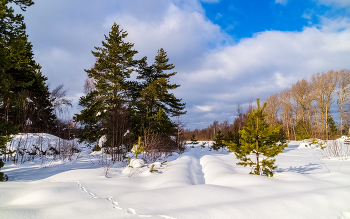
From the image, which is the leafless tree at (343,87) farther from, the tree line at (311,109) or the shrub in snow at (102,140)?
the shrub in snow at (102,140)

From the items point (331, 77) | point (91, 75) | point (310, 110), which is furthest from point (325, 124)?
point (91, 75)

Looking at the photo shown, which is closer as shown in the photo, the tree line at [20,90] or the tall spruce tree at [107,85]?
the tree line at [20,90]

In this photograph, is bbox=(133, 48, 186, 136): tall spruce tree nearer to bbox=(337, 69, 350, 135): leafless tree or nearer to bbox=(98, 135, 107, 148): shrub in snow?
bbox=(98, 135, 107, 148): shrub in snow

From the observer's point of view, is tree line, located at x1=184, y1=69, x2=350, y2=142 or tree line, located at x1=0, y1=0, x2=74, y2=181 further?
tree line, located at x1=184, y1=69, x2=350, y2=142

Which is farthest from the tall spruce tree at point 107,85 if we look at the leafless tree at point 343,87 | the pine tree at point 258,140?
the leafless tree at point 343,87

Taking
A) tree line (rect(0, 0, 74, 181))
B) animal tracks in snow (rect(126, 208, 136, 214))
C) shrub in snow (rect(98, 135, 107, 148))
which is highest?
tree line (rect(0, 0, 74, 181))

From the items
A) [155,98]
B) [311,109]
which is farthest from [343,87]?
[155,98]

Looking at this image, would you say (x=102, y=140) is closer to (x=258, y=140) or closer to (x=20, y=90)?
(x=20, y=90)

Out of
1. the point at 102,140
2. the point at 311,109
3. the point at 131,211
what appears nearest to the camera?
the point at 131,211

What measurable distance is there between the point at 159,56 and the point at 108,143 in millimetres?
10056

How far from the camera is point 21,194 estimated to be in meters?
3.86

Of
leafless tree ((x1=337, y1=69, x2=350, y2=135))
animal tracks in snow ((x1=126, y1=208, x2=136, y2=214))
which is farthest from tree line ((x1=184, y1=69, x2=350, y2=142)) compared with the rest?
animal tracks in snow ((x1=126, y1=208, x2=136, y2=214))

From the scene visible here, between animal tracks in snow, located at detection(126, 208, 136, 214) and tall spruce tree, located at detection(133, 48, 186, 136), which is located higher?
tall spruce tree, located at detection(133, 48, 186, 136)

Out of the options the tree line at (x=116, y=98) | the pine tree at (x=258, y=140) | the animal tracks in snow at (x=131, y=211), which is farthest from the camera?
the tree line at (x=116, y=98)
